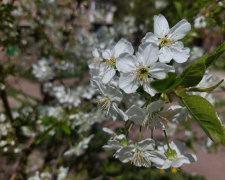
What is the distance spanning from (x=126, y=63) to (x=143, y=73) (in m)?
0.11

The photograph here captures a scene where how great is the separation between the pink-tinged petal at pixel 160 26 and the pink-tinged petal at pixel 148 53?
0.21m

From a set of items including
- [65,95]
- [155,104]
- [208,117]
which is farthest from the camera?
[65,95]

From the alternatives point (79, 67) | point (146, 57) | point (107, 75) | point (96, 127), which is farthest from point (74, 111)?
point (96, 127)

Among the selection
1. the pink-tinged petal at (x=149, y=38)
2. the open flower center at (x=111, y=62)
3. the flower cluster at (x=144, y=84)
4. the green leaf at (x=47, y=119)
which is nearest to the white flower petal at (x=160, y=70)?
the flower cluster at (x=144, y=84)

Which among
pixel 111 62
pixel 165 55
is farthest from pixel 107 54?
pixel 165 55

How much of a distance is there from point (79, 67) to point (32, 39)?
3.55 feet

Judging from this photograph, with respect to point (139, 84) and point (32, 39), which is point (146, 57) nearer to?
point (139, 84)

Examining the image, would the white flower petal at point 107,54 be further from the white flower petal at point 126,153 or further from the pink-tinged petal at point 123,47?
the white flower petal at point 126,153

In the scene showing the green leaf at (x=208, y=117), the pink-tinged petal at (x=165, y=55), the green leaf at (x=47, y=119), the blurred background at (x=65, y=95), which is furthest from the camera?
the blurred background at (x=65, y=95)

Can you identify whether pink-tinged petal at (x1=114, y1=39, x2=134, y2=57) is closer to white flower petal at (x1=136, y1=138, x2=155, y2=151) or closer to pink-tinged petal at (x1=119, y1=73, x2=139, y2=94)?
pink-tinged petal at (x1=119, y1=73, x2=139, y2=94)

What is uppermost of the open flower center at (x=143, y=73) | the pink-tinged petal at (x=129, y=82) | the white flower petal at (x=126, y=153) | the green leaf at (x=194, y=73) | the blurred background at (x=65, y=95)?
the blurred background at (x=65, y=95)

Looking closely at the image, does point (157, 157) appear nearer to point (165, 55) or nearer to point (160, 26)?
point (165, 55)

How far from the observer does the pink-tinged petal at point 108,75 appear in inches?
39.8

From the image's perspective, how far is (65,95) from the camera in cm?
259
